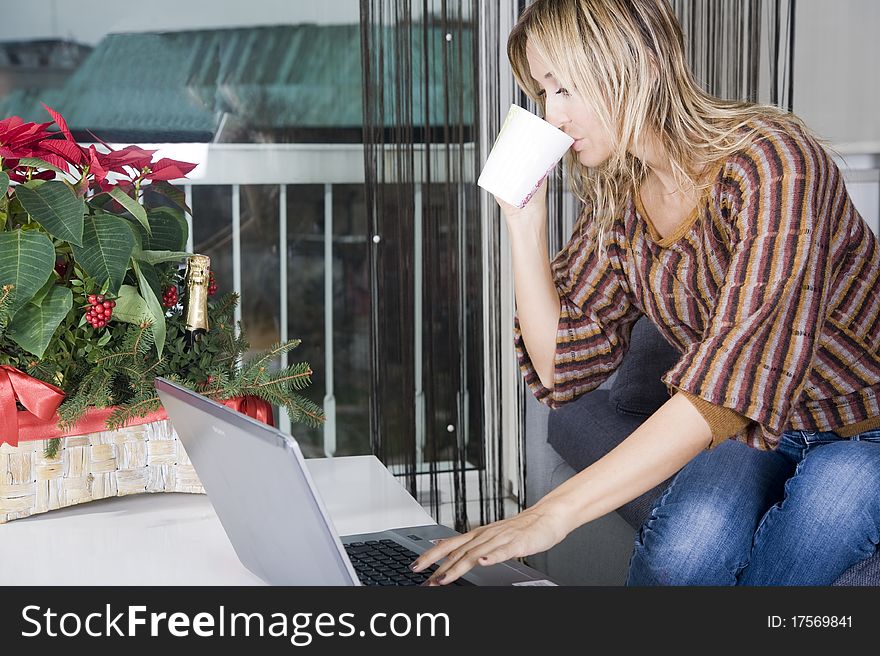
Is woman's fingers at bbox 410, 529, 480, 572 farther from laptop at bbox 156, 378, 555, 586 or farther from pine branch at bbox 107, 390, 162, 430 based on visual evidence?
pine branch at bbox 107, 390, 162, 430

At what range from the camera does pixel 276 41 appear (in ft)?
8.15

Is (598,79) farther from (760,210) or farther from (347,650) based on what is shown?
(347,650)

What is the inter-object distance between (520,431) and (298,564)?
172 centimetres

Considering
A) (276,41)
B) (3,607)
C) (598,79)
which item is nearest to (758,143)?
(598,79)

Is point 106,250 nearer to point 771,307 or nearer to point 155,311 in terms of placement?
point 155,311

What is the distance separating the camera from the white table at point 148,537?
0.82 meters

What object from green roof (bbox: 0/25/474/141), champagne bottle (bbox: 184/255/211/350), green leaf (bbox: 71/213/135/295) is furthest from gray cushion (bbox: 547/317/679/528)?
green roof (bbox: 0/25/474/141)

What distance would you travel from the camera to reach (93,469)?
101 cm

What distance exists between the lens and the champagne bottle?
1.00 meters

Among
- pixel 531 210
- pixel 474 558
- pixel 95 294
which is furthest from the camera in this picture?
pixel 531 210

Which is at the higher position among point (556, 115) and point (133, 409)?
→ point (556, 115)

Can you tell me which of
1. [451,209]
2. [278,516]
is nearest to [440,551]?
[278,516]

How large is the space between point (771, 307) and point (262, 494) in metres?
0.55

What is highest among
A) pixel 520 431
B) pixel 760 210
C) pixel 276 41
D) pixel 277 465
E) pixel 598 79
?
pixel 276 41
